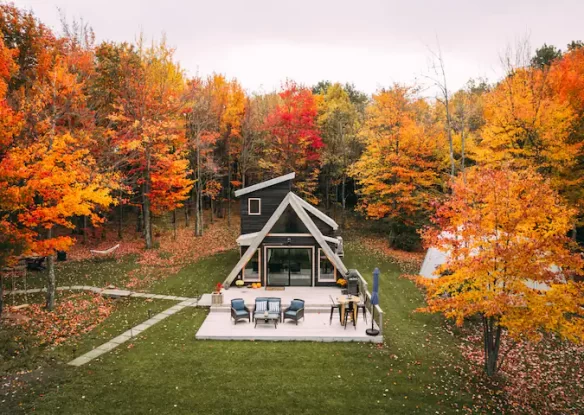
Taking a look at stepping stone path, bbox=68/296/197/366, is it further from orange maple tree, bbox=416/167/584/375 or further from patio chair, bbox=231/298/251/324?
orange maple tree, bbox=416/167/584/375

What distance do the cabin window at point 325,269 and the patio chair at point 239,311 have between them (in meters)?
5.58

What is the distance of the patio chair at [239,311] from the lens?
15703 millimetres

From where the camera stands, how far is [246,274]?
816 inches

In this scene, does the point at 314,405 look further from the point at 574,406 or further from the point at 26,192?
the point at 26,192

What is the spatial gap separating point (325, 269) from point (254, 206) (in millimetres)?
6532

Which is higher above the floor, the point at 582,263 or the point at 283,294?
the point at 582,263

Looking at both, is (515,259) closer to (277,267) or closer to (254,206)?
(277,267)

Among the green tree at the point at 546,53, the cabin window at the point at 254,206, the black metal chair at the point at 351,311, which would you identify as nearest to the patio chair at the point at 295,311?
the black metal chair at the point at 351,311

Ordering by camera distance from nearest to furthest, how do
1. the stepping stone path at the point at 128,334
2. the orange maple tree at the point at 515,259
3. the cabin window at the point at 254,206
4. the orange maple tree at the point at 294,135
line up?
the orange maple tree at the point at 515,259 → the stepping stone path at the point at 128,334 → the cabin window at the point at 254,206 → the orange maple tree at the point at 294,135

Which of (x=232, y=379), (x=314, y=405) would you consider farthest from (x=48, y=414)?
(x=314, y=405)

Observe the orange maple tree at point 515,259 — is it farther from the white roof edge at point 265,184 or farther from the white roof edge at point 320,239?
the white roof edge at point 265,184

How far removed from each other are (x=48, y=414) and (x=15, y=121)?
10971 mm

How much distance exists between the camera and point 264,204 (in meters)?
24.4

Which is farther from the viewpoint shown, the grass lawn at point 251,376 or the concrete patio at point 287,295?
the concrete patio at point 287,295
